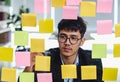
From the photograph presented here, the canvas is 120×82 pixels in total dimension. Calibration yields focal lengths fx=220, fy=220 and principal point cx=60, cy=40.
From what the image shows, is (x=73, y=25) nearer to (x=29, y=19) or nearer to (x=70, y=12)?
(x=70, y=12)

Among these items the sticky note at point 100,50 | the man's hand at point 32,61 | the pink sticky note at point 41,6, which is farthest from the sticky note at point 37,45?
the sticky note at point 100,50

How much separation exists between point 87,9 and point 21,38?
1.05 feet

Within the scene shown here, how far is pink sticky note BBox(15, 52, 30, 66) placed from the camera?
0.99 meters

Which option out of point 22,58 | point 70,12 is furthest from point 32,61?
point 70,12

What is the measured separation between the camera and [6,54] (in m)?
1.00

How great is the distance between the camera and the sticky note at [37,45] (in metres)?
0.99

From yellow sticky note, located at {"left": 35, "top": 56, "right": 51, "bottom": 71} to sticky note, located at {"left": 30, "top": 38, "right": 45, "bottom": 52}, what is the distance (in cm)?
4

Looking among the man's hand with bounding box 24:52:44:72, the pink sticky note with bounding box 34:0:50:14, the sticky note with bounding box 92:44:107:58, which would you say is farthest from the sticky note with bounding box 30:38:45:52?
the sticky note with bounding box 92:44:107:58

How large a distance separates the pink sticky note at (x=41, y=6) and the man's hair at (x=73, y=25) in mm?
91

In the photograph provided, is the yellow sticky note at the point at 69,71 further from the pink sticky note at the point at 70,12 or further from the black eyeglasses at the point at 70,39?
the pink sticky note at the point at 70,12

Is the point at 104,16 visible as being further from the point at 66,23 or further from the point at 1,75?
the point at 1,75

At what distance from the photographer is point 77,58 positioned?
1013mm

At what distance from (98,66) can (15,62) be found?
0.38 m

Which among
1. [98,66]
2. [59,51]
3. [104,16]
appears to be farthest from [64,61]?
[104,16]
